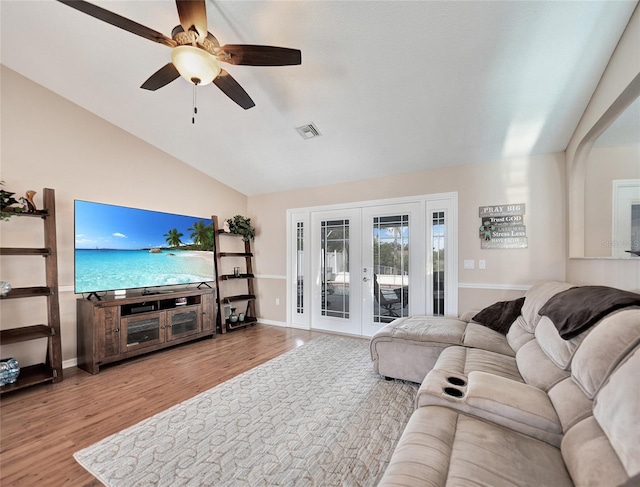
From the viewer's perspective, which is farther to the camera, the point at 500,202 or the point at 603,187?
the point at 500,202

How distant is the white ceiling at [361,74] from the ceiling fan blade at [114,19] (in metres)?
0.56

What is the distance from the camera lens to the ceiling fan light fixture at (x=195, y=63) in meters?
1.82

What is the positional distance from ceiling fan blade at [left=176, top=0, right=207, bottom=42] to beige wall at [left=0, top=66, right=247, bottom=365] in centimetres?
253

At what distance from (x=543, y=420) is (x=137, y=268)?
410 cm

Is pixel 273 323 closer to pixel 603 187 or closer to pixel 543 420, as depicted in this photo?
pixel 543 420

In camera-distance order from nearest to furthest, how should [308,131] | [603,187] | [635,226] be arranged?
[635,226] → [603,187] → [308,131]

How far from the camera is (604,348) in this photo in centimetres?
121

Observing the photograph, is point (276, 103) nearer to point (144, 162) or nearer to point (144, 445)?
point (144, 162)

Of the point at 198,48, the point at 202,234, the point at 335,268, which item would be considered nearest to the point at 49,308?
the point at 202,234

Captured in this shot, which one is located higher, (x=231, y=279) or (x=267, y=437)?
(x=231, y=279)

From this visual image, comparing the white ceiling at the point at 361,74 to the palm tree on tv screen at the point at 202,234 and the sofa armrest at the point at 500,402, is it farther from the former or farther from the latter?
the sofa armrest at the point at 500,402

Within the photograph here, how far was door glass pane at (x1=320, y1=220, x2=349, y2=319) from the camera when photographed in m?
4.61

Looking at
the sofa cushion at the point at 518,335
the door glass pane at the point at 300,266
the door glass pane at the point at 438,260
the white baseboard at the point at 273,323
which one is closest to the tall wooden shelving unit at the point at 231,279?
the white baseboard at the point at 273,323

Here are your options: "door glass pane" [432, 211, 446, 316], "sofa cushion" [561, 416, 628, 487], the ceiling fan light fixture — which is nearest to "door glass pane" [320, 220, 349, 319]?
"door glass pane" [432, 211, 446, 316]
